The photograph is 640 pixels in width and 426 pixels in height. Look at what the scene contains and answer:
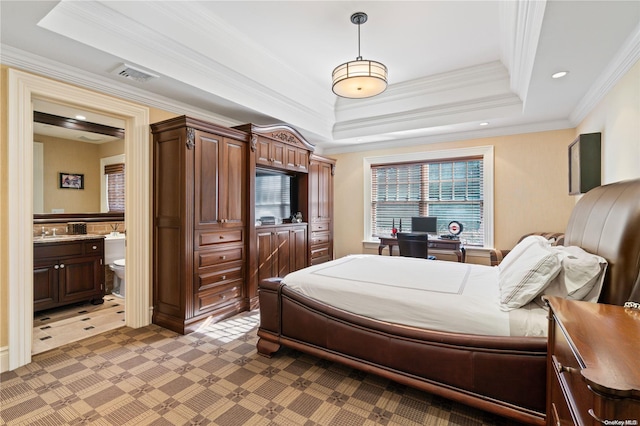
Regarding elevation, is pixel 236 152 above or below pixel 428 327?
above

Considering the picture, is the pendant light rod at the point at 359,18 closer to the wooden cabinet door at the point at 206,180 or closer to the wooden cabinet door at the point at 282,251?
the wooden cabinet door at the point at 206,180

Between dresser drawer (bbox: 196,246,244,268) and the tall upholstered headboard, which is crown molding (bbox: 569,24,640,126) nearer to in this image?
the tall upholstered headboard

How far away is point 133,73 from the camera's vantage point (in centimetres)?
281

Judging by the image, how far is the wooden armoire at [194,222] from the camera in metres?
3.14

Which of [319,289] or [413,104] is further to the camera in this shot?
[413,104]

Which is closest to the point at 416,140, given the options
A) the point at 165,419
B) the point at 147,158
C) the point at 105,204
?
the point at 147,158

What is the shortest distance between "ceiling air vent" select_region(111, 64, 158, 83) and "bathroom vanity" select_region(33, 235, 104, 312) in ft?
7.28

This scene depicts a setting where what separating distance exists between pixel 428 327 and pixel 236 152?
9.50 ft

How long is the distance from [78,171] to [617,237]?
6593mm

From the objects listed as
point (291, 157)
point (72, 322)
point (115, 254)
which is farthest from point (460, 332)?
point (115, 254)

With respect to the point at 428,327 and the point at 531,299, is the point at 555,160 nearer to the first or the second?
the point at 531,299

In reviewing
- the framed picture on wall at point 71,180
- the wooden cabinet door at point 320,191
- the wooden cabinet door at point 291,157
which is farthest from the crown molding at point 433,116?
the framed picture on wall at point 71,180

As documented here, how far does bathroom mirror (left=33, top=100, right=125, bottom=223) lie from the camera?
173 inches

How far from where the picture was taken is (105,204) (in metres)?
5.09
